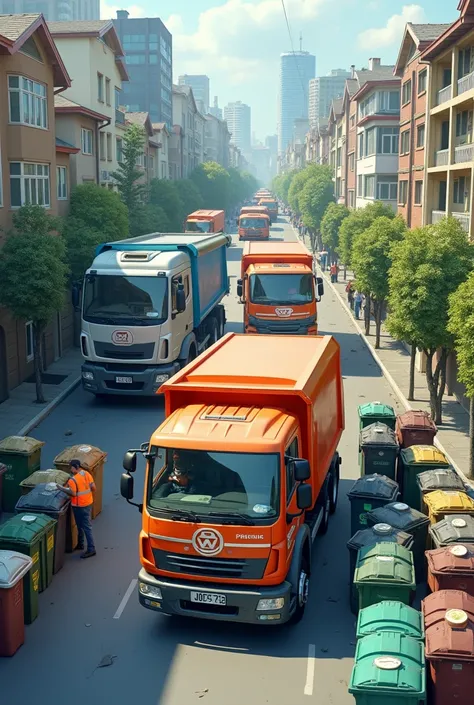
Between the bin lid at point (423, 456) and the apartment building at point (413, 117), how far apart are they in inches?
888

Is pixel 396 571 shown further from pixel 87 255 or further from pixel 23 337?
pixel 87 255

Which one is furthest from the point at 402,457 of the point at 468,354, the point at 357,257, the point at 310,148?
the point at 310,148

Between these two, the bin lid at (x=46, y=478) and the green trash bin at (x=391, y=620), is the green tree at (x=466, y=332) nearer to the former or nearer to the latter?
the green trash bin at (x=391, y=620)

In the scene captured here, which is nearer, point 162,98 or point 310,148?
point 162,98

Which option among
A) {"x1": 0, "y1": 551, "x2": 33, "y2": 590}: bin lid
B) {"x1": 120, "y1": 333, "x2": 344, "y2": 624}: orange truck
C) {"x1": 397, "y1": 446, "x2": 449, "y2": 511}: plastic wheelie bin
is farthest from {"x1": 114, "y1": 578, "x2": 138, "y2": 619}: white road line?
{"x1": 397, "y1": 446, "x2": 449, "y2": 511}: plastic wheelie bin

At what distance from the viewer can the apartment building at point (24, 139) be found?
2389cm

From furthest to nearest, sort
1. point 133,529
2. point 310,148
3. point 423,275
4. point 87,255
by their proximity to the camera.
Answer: point 310,148
point 87,255
point 423,275
point 133,529

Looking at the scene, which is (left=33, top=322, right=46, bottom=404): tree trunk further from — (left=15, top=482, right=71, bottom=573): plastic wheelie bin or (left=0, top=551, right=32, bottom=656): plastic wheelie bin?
(left=0, top=551, right=32, bottom=656): plastic wheelie bin

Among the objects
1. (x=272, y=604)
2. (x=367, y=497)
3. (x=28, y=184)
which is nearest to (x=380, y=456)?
(x=367, y=497)

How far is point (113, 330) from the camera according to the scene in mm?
21188

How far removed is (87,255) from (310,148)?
110713mm

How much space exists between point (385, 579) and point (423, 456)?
434 cm

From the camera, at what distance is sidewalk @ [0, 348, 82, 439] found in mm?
20438

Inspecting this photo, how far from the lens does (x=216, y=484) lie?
9.79m
